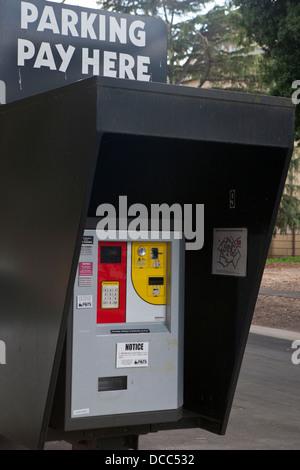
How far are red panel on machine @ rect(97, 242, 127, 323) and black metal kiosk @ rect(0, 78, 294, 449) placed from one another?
26cm

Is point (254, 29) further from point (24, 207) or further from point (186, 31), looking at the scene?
point (186, 31)

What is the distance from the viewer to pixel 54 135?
4.48 m

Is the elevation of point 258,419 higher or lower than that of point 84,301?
lower

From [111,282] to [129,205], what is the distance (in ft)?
2.22

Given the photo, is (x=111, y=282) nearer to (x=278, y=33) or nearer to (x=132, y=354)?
(x=132, y=354)

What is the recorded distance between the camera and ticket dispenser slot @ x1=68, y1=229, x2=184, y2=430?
191 inches

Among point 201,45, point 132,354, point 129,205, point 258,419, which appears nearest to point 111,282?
point 132,354

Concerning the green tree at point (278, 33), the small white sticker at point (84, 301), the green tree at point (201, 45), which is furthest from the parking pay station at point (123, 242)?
the green tree at point (201, 45)

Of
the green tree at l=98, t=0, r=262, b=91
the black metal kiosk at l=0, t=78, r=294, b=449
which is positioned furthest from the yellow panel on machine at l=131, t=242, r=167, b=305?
the green tree at l=98, t=0, r=262, b=91

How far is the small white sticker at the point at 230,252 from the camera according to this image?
17.3 ft

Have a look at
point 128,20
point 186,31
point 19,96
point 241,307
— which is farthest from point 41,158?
point 186,31

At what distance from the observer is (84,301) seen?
192 inches

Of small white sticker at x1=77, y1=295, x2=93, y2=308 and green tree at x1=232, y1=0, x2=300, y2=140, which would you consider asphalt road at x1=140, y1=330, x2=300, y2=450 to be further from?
green tree at x1=232, y1=0, x2=300, y2=140

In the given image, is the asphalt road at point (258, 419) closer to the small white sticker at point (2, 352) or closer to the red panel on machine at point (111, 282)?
the small white sticker at point (2, 352)
